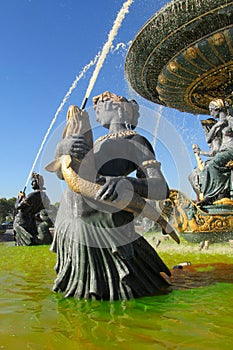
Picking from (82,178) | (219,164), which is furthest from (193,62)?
(82,178)

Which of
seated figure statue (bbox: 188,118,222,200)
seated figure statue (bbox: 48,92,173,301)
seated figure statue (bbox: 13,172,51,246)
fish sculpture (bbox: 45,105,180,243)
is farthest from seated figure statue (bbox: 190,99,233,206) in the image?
fish sculpture (bbox: 45,105,180,243)

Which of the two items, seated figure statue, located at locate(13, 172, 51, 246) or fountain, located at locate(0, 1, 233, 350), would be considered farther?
seated figure statue, located at locate(13, 172, 51, 246)

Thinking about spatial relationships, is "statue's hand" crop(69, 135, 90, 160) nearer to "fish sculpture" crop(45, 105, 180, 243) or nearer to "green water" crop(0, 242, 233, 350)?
"fish sculpture" crop(45, 105, 180, 243)

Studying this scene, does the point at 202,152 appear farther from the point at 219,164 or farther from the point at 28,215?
the point at 28,215

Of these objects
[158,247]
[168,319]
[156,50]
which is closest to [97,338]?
[168,319]

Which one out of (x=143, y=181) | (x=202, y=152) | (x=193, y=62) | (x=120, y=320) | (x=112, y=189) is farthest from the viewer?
(x=202, y=152)

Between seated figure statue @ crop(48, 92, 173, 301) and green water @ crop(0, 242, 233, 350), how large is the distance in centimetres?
14

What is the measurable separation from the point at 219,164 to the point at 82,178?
5.89 m

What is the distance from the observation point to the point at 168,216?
792 cm

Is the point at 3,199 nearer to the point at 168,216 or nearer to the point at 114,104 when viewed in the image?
the point at 168,216

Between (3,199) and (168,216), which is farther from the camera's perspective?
(3,199)

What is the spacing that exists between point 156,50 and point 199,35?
1035mm

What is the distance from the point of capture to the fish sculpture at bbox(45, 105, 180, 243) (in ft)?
8.04

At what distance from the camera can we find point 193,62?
7.81 m
